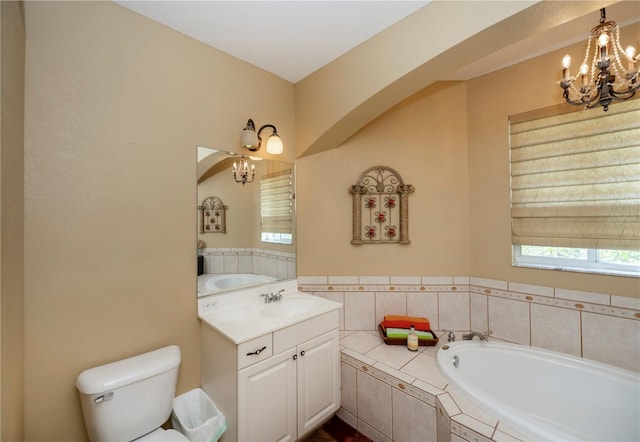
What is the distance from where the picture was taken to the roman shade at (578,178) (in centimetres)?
162

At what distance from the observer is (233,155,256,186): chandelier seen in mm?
1914

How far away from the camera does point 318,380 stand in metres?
1.72

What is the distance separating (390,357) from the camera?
1.88 meters

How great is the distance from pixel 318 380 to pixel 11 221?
173 cm

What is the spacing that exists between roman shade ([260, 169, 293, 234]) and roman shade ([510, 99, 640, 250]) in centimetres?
179

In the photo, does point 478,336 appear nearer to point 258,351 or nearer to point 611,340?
point 611,340

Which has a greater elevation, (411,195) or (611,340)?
(411,195)

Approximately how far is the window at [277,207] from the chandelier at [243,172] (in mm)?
102

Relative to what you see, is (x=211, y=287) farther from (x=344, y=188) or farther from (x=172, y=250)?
(x=344, y=188)

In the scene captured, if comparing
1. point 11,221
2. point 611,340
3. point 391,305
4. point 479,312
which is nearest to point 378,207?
point 391,305

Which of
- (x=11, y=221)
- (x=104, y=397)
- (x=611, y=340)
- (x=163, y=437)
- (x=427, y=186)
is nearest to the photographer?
(x=11, y=221)

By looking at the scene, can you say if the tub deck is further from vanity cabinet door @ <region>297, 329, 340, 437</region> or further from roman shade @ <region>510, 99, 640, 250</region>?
roman shade @ <region>510, 99, 640, 250</region>

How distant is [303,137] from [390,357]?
1847 mm

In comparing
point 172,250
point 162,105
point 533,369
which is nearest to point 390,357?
point 533,369
